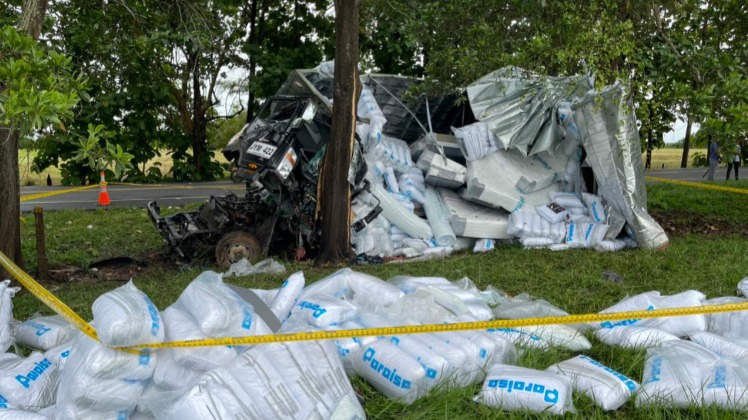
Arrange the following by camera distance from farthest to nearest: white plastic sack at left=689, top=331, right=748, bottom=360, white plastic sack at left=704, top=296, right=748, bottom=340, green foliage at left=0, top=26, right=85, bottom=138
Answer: white plastic sack at left=704, top=296, right=748, bottom=340
white plastic sack at left=689, top=331, right=748, bottom=360
green foliage at left=0, top=26, right=85, bottom=138

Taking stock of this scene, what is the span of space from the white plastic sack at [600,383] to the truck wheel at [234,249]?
183 inches

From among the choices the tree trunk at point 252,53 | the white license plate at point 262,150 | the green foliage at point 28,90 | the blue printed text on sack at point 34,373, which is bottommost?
the blue printed text on sack at point 34,373

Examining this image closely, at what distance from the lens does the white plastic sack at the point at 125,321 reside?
2887 millimetres

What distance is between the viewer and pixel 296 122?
7.76 meters

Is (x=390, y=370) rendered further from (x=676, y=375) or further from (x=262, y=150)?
(x=262, y=150)

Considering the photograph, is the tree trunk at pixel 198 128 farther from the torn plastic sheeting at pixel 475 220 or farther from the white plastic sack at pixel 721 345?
the white plastic sack at pixel 721 345

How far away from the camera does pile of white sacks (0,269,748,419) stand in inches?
114

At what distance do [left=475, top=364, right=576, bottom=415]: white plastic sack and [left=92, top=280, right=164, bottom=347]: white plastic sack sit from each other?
158cm

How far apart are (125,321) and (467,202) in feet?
20.1

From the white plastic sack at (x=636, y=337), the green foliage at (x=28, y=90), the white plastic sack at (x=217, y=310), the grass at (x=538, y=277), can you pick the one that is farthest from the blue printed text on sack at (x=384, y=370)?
the green foliage at (x=28, y=90)

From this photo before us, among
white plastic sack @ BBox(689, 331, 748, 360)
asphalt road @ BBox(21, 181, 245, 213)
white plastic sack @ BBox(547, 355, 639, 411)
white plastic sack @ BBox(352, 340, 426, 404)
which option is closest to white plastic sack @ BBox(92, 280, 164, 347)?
white plastic sack @ BBox(352, 340, 426, 404)

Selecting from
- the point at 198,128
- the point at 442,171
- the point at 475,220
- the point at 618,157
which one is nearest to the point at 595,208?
the point at 618,157

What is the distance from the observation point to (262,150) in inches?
290

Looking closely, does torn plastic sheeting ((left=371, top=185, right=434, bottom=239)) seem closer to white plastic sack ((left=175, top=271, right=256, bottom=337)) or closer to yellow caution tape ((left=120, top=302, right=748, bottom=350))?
white plastic sack ((left=175, top=271, right=256, bottom=337))
